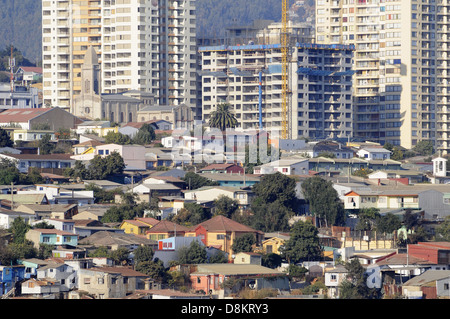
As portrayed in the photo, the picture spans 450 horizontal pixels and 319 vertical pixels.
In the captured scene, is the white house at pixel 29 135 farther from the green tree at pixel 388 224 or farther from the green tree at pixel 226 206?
the green tree at pixel 388 224

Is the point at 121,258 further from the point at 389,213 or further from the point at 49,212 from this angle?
the point at 389,213

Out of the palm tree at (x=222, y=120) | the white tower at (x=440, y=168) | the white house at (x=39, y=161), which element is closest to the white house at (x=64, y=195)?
the white house at (x=39, y=161)

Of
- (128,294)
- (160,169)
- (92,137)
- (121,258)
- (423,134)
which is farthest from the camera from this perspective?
(423,134)

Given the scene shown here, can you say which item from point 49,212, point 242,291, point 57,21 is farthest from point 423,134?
point 242,291

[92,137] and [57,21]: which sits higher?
[57,21]

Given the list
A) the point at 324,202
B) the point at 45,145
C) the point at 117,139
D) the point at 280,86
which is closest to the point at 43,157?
the point at 45,145
